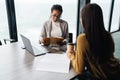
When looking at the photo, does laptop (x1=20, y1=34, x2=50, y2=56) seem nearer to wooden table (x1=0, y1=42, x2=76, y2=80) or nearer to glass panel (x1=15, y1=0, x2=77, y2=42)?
wooden table (x1=0, y1=42, x2=76, y2=80)

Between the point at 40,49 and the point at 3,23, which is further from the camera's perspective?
the point at 3,23

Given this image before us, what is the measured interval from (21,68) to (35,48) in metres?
0.46

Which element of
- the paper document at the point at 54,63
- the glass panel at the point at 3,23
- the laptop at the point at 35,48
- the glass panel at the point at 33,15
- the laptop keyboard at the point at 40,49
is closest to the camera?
the paper document at the point at 54,63

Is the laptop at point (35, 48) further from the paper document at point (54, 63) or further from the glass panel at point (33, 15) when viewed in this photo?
the glass panel at point (33, 15)

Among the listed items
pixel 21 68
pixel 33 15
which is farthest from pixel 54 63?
pixel 33 15

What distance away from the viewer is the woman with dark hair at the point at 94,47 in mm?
1271

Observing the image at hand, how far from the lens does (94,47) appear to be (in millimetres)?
1287

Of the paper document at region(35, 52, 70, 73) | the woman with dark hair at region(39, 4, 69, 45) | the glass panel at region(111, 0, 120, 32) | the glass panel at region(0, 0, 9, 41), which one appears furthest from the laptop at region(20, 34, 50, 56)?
the glass panel at region(111, 0, 120, 32)

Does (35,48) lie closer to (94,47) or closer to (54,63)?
(54,63)

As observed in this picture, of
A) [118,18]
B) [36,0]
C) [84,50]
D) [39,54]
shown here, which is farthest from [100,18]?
[118,18]

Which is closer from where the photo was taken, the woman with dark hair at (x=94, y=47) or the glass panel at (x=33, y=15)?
the woman with dark hair at (x=94, y=47)

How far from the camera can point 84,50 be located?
127 cm

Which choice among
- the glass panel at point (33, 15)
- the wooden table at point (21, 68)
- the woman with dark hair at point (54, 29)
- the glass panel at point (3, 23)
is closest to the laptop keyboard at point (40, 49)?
the wooden table at point (21, 68)

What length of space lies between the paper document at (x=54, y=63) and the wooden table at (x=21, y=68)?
0.16ft
